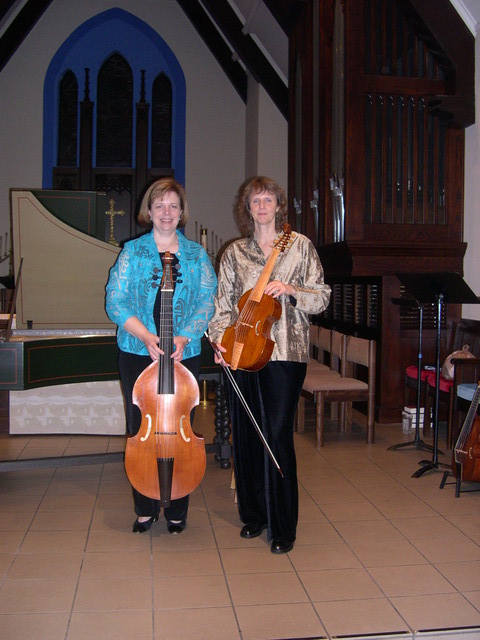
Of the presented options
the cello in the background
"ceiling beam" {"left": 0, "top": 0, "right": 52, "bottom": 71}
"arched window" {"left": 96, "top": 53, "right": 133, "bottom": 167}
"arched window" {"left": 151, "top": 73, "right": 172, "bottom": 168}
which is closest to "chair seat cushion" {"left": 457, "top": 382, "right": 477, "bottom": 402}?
the cello in the background

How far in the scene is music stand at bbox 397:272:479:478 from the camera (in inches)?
159

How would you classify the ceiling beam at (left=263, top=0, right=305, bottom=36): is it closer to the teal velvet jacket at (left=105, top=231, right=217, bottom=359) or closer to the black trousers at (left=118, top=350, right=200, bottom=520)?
the teal velvet jacket at (left=105, top=231, right=217, bottom=359)

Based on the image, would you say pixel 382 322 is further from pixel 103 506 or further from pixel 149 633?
pixel 149 633

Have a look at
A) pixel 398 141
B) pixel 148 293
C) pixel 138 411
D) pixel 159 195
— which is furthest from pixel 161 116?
pixel 138 411

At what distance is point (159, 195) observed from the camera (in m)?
2.95

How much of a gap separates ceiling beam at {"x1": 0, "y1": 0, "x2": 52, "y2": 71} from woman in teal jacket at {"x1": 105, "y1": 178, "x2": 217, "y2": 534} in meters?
9.09

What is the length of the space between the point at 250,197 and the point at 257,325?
23.0 inches

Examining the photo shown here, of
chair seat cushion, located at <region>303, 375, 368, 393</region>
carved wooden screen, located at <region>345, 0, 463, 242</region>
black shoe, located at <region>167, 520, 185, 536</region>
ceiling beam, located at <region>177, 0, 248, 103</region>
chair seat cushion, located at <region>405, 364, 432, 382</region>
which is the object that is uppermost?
ceiling beam, located at <region>177, 0, 248, 103</region>

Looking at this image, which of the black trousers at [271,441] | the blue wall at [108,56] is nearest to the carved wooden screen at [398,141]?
the black trousers at [271,441]

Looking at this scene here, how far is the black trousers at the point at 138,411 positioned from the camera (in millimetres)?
2986

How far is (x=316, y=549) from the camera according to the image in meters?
2.94

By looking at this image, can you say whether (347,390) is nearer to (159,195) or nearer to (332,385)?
(332,385)

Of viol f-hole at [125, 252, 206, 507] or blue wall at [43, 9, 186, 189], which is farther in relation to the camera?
blue wall at [43, 9, 186, 189]

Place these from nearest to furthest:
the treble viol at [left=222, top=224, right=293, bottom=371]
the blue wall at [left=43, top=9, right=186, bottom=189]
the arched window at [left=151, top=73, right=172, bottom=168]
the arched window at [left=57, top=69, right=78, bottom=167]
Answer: the treble viol at [left=222, top=224, right=293, bottom=371]
the blue wall at [left=43, top=9, right=186, bottom=189]
the arched window at [left=57, top=69, right=78, bottom=167]
the arched window at [left=151, top=73, right=172, bottom=168]
